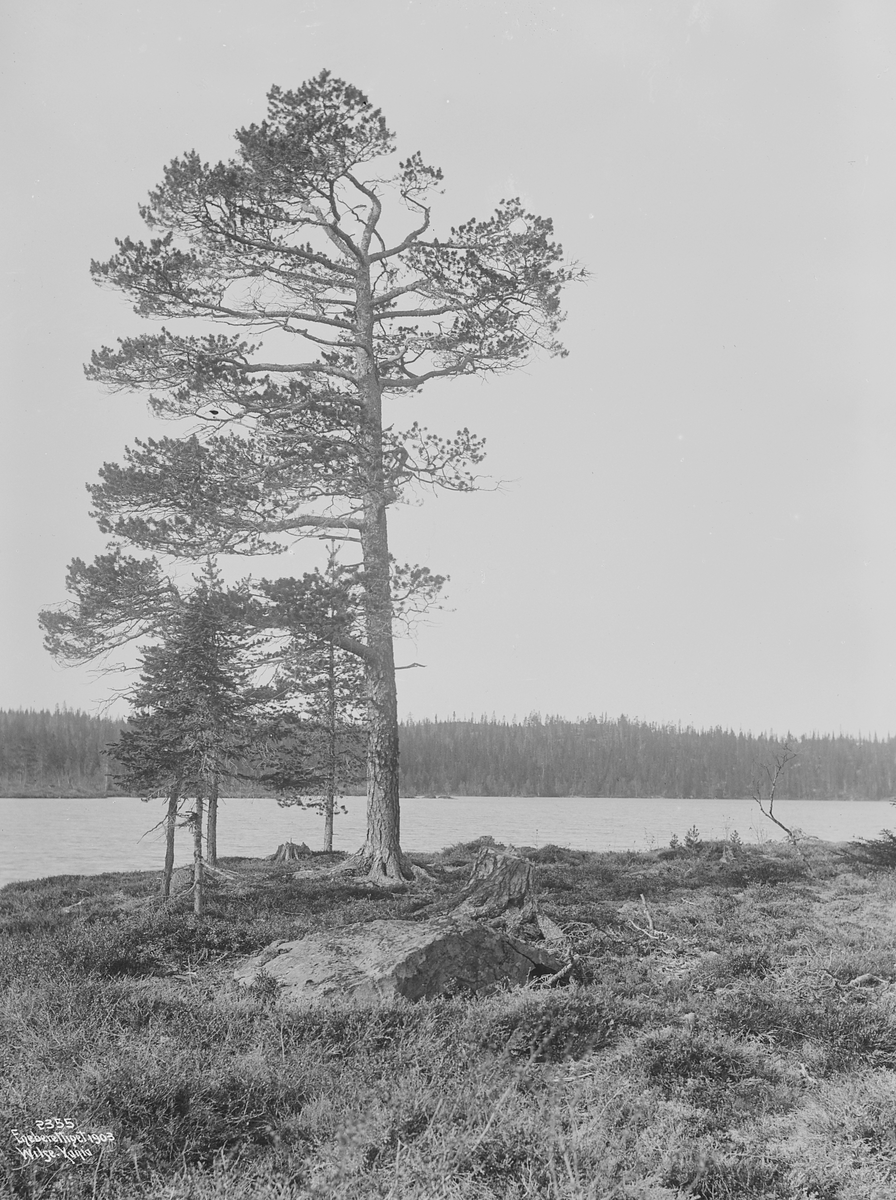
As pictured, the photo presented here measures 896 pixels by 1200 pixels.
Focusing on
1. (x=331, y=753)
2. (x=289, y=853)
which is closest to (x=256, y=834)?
(x=331, y=753)

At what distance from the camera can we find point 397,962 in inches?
308

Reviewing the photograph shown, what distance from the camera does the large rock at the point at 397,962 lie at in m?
7.67

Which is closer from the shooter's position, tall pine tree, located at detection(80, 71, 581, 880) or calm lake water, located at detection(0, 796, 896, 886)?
tall pine tree, located at detection(80, 71, 581, 880)

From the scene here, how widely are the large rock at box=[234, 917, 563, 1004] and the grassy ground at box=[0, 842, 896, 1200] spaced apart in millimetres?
354

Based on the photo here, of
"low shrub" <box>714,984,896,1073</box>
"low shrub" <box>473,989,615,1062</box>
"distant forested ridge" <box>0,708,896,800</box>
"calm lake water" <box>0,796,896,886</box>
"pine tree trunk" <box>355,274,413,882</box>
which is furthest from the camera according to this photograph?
"distant forested ridge" <box>0,708,896,800</box>

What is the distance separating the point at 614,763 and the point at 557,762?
28.3 feet

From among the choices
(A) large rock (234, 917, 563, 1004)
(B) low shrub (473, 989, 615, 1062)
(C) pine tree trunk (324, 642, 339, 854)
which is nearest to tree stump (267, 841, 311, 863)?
(C) pine tree trunk (324, 642, 339, 854)

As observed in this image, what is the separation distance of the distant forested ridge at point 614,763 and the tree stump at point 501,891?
95647 millimetres

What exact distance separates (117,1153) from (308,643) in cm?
1275

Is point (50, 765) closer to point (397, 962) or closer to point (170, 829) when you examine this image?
point (170, 829)

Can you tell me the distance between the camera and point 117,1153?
4.57 m

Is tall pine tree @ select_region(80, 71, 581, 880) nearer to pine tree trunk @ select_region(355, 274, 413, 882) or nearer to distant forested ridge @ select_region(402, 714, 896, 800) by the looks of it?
pine tree trunk @ select_region(355, 274, 413, 882)

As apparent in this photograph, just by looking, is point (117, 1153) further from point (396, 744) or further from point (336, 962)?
point (396, 744)

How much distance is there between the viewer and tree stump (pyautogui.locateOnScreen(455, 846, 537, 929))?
10648 mm
